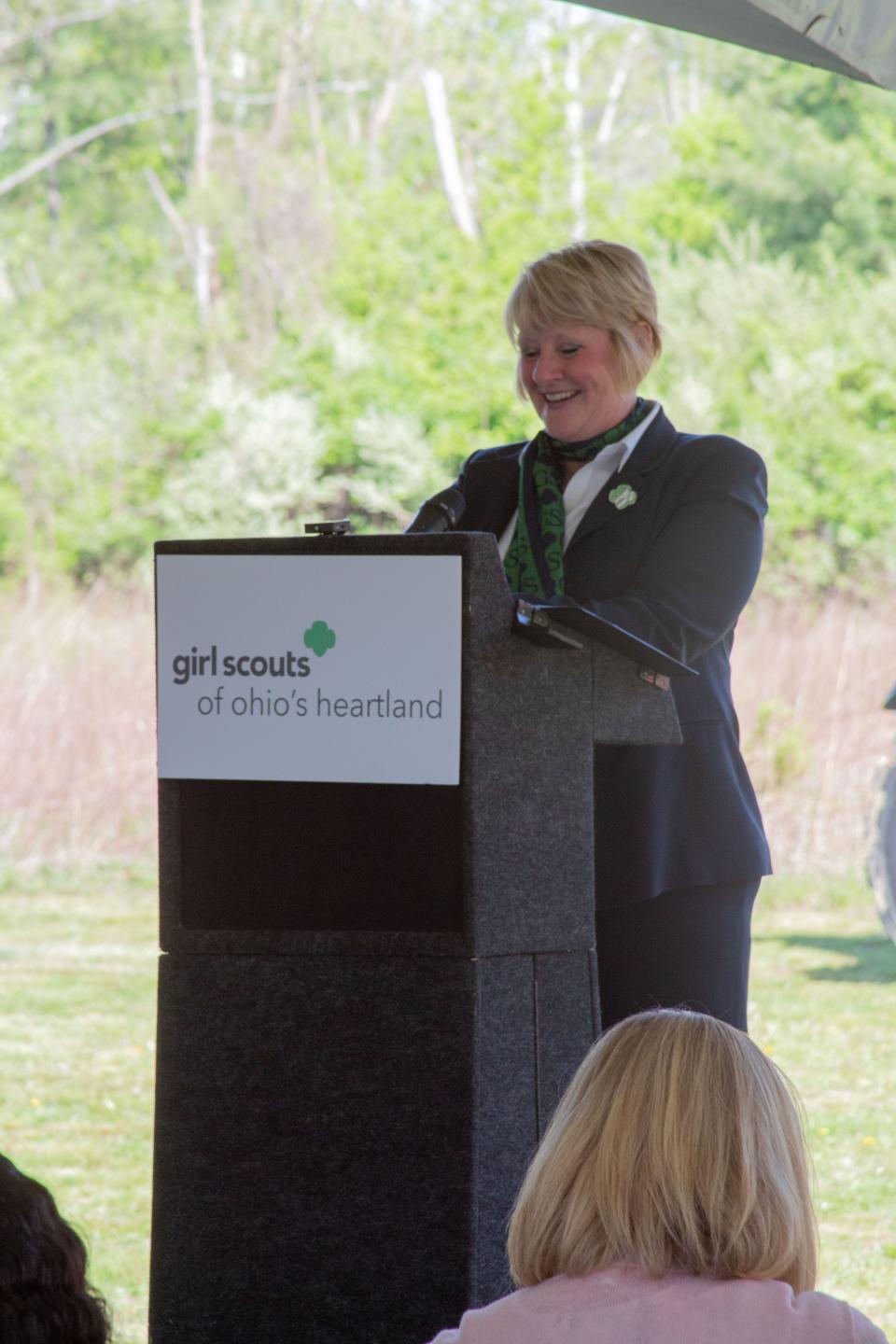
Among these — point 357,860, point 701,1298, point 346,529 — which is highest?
point 346,529

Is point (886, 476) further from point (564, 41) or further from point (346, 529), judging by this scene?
point (346, 529)

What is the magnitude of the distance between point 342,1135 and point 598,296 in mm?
1273

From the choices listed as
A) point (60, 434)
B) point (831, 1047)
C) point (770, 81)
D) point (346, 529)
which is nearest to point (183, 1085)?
point (346, 529)

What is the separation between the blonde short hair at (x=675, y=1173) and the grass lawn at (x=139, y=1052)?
1.55 metres

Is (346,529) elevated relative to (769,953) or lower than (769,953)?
elevated

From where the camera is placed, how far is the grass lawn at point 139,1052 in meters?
4.19

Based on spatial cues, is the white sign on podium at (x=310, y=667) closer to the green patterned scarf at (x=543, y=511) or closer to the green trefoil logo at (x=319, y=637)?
the green trefoil logo at (x=319, y=637)

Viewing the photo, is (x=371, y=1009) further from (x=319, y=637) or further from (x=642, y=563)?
(x=642, y=563)

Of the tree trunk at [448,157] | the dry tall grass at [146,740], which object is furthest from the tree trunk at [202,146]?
the dry tall grass at [146,740]

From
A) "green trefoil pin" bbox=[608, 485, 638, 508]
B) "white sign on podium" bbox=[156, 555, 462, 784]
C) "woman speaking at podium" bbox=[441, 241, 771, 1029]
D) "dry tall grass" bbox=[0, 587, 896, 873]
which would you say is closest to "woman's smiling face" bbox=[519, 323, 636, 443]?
"woman speaking at podium" bbox=[441, 241, 771, 1029]

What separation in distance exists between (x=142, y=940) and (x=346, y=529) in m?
6.12

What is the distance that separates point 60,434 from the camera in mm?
20656

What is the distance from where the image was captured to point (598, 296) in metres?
2.61

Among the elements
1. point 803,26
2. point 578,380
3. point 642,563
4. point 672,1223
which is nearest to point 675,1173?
point 672,1223
